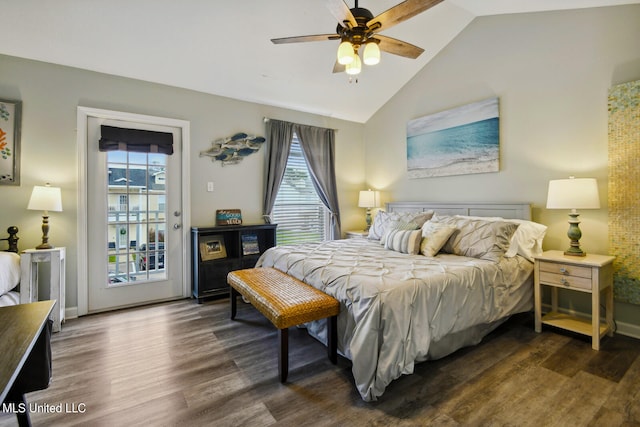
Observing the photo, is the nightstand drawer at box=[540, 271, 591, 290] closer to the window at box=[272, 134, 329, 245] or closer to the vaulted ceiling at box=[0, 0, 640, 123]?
the vaulted ceiling at box=[0, 0, 640, 123]

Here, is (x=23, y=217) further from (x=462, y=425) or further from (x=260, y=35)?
(x=462, y=425)

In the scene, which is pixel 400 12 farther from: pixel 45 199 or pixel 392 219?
pixel 45 199

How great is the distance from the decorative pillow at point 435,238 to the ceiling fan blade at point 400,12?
181 centimetres

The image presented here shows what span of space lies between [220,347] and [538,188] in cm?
333

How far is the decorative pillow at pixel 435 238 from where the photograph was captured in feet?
9.12

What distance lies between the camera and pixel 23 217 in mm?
2762

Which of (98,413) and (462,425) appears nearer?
(462,425)

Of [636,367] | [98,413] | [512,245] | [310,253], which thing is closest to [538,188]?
[512,245]

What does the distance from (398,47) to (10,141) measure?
3.54m

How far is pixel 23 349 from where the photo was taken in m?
0.96

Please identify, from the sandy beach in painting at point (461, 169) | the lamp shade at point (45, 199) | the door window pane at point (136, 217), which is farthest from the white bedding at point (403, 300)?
the lamp shade at point (45, 199)

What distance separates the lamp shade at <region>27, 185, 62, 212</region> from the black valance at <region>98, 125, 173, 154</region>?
0.64 metres

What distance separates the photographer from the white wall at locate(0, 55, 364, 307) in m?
2.77

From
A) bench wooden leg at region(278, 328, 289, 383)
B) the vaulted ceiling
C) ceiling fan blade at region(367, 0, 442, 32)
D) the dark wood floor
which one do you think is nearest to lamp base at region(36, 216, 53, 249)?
the dark wood floor
